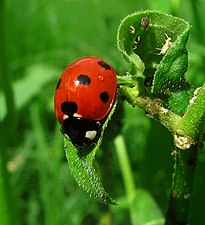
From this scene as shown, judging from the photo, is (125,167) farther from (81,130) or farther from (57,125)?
(81,130)

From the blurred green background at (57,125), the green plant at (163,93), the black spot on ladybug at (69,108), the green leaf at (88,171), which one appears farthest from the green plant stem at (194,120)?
the blurred green background at (57,125)

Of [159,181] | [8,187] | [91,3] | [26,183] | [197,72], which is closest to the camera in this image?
[8,187]

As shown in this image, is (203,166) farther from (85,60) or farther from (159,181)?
(85,60)

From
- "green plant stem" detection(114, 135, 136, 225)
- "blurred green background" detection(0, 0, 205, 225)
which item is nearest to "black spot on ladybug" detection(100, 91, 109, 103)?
"blurred green background" detection(0, 0, 205, 225)

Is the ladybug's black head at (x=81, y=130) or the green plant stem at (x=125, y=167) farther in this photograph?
the green plant stem at (x=125, y=167)

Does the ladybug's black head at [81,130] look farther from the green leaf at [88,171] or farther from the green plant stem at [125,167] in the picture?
the green plant stem at [125,167]

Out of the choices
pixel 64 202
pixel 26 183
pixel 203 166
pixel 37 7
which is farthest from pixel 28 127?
pixel 203 166

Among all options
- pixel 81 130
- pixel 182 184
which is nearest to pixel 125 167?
pixel 81 130
